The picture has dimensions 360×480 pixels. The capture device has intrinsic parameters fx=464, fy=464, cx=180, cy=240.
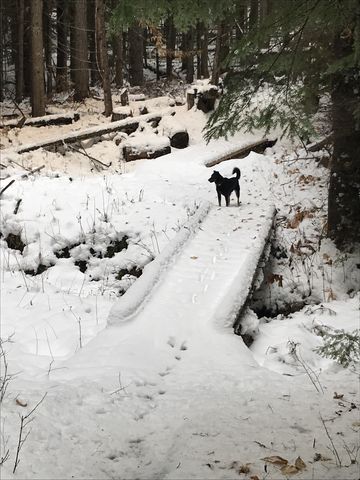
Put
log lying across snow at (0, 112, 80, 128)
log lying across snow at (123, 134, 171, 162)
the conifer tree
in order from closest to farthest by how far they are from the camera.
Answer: the conifer tree → log lying across snow at (123, 134, 171, 162) → log lying across snow at (0, 112, 80, 128)

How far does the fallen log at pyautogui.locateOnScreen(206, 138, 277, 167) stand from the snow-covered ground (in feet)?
6.19

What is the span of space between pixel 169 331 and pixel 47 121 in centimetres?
1400

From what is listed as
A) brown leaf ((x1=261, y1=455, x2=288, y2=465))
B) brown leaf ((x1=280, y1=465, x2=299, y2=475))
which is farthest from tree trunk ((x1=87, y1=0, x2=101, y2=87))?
brown leaf ((x1=280, y1=465, x2=299, y2=475))

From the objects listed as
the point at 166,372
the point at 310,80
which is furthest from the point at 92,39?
the point at 166,372

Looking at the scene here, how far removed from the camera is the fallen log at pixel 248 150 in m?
14.5

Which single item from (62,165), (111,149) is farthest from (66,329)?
(111,149)

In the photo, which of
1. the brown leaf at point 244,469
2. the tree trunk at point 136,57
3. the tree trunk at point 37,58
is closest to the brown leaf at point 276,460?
the brown leaf at point 244,469

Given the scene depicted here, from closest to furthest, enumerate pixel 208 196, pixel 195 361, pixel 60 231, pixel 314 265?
pixel 195 361
pixel 314 265
pixel 60 231
pixel 208 196

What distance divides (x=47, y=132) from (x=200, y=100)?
602 centimetres

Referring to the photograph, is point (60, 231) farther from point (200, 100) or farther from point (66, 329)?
point (200, 100)

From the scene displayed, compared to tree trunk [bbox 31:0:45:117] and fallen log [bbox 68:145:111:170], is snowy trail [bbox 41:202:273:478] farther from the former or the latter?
tree trunk [bbox 31:0:45:117]

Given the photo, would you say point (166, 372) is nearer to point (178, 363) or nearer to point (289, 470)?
point (178, 363)

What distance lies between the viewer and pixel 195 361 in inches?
191

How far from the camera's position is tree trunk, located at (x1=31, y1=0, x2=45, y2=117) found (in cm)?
1709
